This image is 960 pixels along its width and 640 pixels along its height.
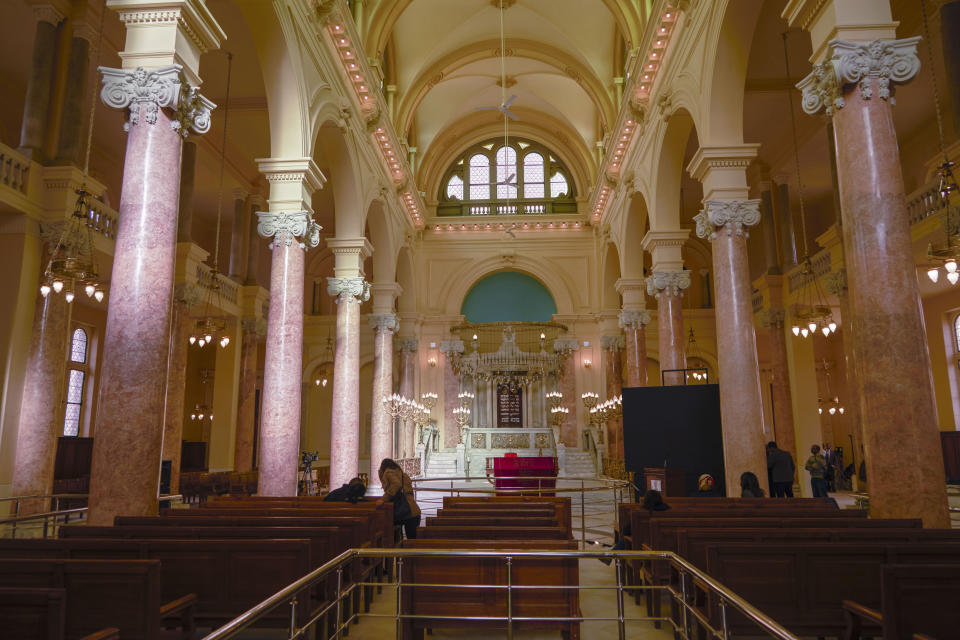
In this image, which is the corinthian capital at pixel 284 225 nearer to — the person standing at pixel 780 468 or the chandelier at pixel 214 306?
the chandelier at pixel 214 306

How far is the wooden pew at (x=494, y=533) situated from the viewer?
584cm

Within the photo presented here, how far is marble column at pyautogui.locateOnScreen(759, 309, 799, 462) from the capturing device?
60.0 ft

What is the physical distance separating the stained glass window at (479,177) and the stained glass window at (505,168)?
48cm

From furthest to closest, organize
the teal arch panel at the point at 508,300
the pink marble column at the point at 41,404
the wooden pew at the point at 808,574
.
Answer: the teal arch panel at the point at 508,300, the pink marble column at the point at 41,404, the wooden pew at the point at 808,574

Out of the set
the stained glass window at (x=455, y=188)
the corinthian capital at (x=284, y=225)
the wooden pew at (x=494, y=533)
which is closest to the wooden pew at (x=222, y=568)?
the wooden pew at (x=494, y=533)

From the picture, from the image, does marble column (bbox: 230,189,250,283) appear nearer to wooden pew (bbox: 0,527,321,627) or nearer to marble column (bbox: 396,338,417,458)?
marble column (bbox: 396,338,417,458)

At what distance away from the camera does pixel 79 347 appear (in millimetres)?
21406

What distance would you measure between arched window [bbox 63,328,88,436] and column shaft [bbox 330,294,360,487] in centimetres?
1113

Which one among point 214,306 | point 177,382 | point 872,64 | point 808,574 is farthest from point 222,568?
point 214,306

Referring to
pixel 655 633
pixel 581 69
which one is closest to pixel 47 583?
pixel 655 633

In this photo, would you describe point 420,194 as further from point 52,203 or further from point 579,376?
point 52,203

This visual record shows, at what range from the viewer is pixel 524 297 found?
91.2 feet

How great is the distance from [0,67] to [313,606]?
16622mm

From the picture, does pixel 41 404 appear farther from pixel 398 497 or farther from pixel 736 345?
pixel 736 345
